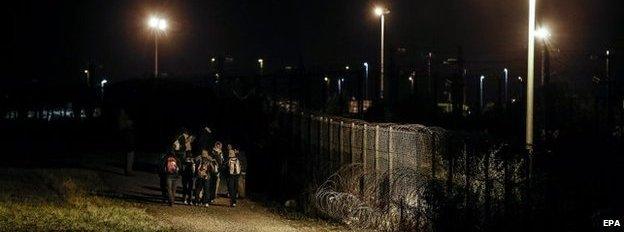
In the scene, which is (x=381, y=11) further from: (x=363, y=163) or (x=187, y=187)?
(x=363, y=163)

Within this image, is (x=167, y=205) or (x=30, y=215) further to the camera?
(x=167, y=205)

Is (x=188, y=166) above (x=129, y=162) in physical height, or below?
above

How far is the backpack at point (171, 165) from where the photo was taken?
60.1 ft

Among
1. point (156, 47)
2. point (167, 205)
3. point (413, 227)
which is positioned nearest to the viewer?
point (413, 227)

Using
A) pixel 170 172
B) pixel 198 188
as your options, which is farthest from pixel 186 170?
pixel 170 172

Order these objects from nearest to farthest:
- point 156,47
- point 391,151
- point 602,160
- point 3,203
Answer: point 602,160, point 391,151, point 3,203, point 156,47

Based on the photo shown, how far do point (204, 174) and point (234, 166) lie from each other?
0.75 metres

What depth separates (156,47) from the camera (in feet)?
124

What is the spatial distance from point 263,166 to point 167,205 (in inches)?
225

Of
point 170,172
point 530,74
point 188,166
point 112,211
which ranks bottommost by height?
point 112,211

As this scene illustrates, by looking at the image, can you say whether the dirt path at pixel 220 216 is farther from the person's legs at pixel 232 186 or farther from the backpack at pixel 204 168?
the backpack at pixel 204 168

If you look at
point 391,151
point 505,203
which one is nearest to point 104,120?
point 391,151

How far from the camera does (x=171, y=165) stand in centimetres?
1839

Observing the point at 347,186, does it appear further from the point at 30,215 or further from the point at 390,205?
the point at 30,215
